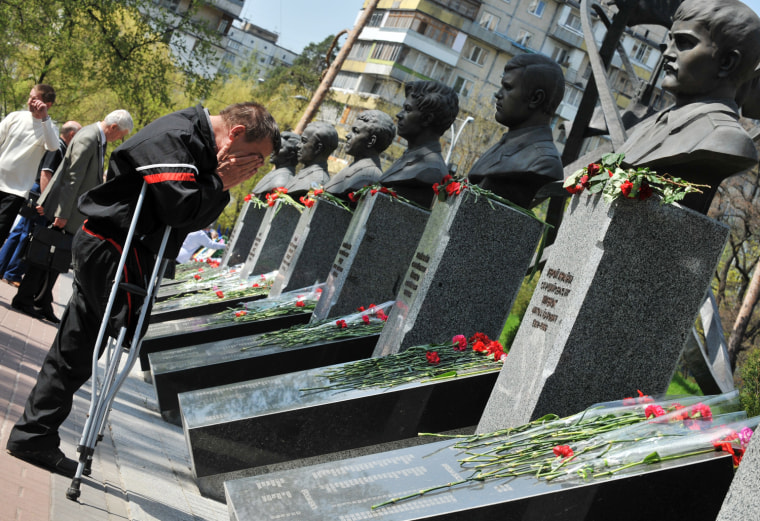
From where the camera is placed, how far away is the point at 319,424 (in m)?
6.02

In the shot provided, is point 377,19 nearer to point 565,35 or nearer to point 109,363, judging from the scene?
point 565,35

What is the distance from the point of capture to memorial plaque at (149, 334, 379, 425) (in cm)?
783

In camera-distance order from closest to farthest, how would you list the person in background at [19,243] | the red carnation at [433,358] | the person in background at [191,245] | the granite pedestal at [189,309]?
the red carnation at [433,358], the person in background at [19,243], the granite pedestal at [189,309], the person in background at [191,245]

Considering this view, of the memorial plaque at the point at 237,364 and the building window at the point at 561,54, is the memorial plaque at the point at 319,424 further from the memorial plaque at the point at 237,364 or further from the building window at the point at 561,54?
the building window at the point at 561,54

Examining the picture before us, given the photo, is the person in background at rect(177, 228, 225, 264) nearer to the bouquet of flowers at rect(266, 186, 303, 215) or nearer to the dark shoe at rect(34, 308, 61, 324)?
the bouquet of flowers at rect(266, 186, 303, 215)

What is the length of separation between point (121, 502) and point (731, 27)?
191 inches

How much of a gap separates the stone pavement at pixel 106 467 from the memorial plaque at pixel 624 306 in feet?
7.73

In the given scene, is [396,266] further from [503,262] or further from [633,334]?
[633,334]

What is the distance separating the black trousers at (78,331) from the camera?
4637mm

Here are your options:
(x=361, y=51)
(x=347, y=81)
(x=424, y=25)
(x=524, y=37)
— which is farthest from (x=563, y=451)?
(x=524, y=37)

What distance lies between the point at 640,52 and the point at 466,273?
5943 centimetres

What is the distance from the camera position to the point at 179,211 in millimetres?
4648

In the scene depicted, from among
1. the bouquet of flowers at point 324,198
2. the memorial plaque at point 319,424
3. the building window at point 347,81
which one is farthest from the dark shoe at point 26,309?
the building window at point 347,81

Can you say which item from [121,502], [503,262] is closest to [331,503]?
[121,502]
